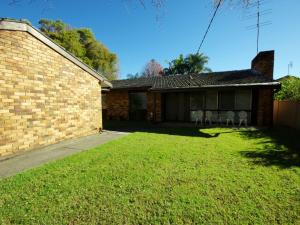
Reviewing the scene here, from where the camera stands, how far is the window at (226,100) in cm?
1098

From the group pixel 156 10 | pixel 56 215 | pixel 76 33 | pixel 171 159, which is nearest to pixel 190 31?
pixel 156 10

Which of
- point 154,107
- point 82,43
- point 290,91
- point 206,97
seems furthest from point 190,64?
point 154,107

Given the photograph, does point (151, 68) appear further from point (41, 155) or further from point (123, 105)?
point (41, 155)

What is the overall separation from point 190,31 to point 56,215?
7.34 meters

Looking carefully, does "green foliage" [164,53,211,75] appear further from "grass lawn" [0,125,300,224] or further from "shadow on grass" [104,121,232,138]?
"grass lawn" [0,125,300,224]

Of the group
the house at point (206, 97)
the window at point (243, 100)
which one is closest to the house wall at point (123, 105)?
the house at point (206, 97)

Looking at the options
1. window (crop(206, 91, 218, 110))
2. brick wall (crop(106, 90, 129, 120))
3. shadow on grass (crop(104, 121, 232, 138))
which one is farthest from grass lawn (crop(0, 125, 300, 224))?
brick wall (crop(106, 90, 129, 120))

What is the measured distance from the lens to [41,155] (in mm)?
5094

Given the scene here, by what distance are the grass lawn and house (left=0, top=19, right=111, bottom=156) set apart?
1687mm

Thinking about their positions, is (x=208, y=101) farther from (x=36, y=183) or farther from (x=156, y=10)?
(x=36, y=183)

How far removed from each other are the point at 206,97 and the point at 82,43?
2372 cm

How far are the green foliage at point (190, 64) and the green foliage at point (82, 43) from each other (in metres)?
11.7

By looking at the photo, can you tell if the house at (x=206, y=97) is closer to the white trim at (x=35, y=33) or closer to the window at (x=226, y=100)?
the window at (x=226, y=100)

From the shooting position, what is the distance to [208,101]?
11617mm
